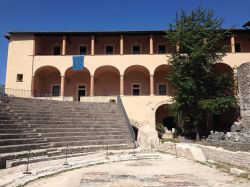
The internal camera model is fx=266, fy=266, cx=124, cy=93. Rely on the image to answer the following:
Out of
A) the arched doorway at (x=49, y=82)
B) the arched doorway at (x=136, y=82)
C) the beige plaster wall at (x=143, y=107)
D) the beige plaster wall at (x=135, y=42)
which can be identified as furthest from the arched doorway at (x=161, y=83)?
the arched doorway at (x=49, y=82)

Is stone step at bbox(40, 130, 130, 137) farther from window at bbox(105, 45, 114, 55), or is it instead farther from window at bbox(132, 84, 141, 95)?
window at bbox(105, 45, 114, 55)

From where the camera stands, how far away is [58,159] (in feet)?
41.5

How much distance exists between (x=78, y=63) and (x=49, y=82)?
198 inches

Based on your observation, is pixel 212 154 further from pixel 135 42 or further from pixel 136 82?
pixel 135 42

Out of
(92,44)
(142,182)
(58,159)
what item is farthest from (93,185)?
(92,44)

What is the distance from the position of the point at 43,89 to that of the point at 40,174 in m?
22.7

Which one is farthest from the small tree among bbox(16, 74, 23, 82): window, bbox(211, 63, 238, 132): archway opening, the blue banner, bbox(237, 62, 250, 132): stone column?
bbox(16, 74, 23, 82): window

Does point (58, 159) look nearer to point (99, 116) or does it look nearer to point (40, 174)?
point (40, 174)

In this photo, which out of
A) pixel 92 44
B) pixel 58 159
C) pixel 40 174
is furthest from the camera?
pixel 92 44

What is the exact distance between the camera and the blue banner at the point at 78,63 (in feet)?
92.7

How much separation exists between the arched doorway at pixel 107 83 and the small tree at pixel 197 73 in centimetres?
833

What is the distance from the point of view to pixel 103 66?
2866 cm

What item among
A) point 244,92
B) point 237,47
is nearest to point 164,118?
point 244,92

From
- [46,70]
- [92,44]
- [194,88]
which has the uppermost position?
[92,44]
